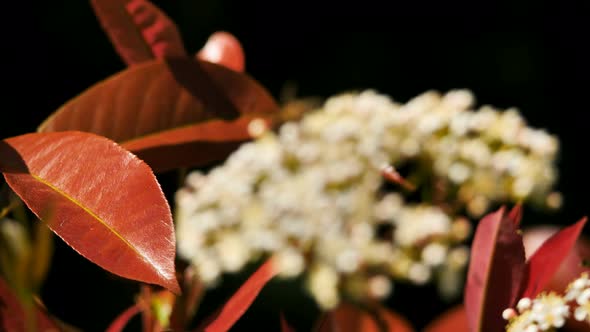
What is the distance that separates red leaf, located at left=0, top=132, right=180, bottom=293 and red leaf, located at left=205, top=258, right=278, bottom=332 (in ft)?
0.17

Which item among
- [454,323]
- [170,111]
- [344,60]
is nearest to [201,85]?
[170,111]

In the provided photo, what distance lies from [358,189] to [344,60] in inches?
78.0

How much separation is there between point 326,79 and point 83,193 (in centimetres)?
260

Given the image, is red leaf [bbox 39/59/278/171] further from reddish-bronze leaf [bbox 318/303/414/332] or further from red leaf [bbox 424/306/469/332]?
red leaf [bbox 424/306/469/332]

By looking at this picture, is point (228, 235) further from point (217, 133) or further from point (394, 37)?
point (394, 37)

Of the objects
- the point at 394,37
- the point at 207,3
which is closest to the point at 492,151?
the point at 207,3

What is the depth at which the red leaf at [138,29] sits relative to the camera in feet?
1.59

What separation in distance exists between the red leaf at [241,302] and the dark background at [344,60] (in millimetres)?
1946

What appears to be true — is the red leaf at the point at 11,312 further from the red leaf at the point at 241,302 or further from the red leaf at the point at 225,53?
the red leaf at the point at 225,53

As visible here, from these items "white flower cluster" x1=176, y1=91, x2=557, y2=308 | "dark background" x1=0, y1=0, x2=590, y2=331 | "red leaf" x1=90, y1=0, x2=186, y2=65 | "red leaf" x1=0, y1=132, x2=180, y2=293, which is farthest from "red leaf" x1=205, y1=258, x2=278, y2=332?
"dark background" x1=0, y1=0, x2=590, y2=331

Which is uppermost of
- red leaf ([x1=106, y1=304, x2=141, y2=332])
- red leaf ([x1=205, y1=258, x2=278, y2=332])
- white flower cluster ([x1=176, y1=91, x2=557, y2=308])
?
red leaf ([x1=205, y1=258, x2=278, y2=332])

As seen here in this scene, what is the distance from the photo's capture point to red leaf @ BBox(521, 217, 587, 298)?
0.38 metres

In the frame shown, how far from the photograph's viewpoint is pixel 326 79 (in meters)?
2.91

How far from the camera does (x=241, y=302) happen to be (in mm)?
349
